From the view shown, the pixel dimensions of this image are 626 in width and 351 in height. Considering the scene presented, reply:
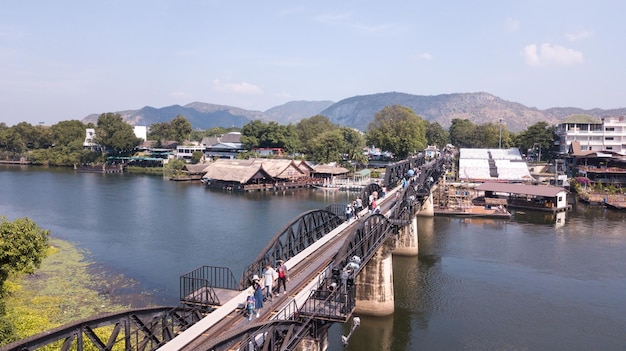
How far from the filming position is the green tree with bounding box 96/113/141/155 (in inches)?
5837

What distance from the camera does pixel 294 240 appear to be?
103 feet

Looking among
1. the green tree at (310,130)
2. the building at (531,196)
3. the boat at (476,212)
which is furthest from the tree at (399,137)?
the boat at (476,212)

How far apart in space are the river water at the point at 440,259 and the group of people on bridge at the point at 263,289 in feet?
33.8

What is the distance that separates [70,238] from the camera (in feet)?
191

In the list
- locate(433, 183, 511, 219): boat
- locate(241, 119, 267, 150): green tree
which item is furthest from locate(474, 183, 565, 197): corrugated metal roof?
locate(241, 119, 267, 150): green tree

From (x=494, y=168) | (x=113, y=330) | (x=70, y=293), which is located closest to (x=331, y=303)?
(x=113, y=330)

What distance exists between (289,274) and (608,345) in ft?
73.3

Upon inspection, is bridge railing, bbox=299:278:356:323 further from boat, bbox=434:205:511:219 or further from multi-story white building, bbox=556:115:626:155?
multi-story white building, bbox=556:115:626:155

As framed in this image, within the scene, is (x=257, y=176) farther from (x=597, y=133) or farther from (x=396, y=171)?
(x=597, y=133)

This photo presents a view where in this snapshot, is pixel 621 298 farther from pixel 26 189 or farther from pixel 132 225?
pixel 26 189

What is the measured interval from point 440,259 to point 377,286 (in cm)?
1780

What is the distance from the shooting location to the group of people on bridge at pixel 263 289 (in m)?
19.5

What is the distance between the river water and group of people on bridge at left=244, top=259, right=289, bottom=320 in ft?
33.8

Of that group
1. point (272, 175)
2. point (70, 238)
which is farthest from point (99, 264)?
point (272, 175)
